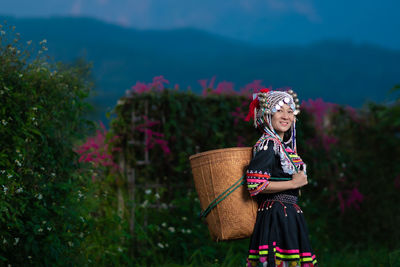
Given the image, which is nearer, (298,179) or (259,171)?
(259,171)

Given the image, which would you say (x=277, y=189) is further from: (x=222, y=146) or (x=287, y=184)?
(x=222, y=146)

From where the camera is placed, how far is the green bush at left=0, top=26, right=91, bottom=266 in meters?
3.89

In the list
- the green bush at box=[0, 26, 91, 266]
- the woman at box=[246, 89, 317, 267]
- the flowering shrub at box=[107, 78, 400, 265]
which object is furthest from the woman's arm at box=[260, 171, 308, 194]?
the green bush at box=[0, 26, 91, 266]

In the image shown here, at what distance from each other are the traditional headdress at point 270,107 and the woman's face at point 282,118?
0.9 inches

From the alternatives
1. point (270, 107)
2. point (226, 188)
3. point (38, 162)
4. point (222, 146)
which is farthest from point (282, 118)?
point (222, 146)

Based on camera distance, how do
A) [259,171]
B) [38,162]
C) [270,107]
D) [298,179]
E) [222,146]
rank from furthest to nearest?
[222,146], [38,162], [270,107], [298,179], [259,171]

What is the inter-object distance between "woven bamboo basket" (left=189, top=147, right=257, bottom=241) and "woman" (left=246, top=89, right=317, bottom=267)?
0.27ft

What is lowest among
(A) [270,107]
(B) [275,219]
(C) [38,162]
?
(B) [275,219]

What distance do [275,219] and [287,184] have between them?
25 centimetres

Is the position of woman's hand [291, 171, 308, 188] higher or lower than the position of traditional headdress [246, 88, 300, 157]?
lower

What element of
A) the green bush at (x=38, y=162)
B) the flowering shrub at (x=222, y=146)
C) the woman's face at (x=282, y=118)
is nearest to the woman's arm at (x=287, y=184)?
the woman's face at (x=282, y=118)

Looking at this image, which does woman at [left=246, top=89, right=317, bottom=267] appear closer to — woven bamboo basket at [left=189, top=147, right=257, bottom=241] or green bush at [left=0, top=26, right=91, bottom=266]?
woven bamboo basket at [left=189, top=147, right=257, bottom=241]

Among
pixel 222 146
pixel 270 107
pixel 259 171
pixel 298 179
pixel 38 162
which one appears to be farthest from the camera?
pixel 222 146

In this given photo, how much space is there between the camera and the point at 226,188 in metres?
3.08
